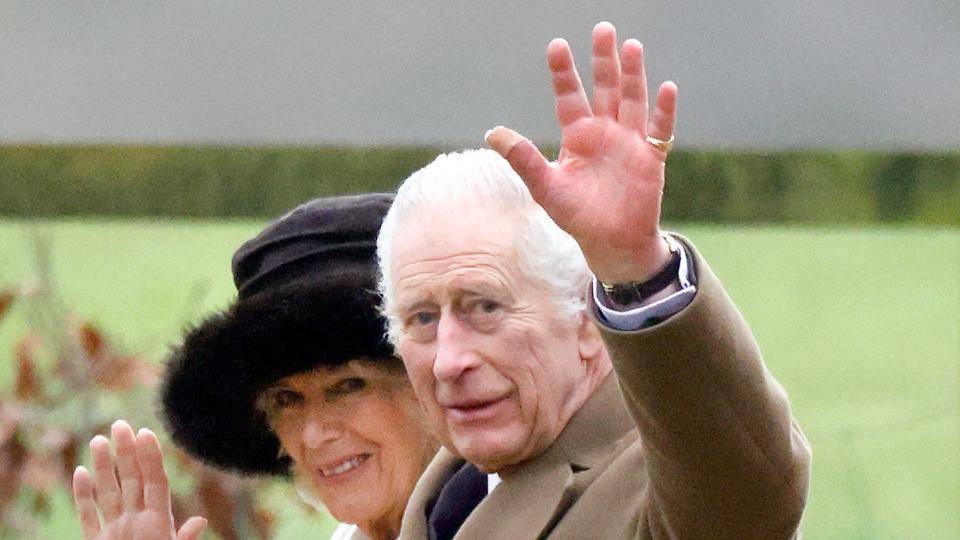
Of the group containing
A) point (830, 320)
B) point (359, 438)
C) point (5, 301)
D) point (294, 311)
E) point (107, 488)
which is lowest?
point (830, 320)

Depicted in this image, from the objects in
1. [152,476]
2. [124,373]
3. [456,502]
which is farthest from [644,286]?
[124,373]

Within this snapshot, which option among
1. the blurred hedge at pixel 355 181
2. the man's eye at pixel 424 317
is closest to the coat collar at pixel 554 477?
the man's eye at pixel 424 317

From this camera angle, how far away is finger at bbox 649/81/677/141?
177 cm

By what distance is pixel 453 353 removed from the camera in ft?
7.12

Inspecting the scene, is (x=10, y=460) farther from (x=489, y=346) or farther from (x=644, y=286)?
(x=644, y=286)

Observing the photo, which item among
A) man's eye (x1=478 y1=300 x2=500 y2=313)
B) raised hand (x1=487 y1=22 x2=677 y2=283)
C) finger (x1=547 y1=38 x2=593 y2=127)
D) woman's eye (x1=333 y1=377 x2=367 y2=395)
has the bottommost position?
woman's eye (x1=333 y1=377 x2=367 y2=395)

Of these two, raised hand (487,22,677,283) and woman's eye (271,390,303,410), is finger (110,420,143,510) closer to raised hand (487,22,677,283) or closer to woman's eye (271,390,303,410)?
woman's eye (271,390,303,410)

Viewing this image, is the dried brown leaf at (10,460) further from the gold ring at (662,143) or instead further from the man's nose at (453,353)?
the gold ring at (662,143)

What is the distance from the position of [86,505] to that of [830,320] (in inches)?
113

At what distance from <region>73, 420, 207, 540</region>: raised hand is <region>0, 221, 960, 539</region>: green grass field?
2221 millimetres

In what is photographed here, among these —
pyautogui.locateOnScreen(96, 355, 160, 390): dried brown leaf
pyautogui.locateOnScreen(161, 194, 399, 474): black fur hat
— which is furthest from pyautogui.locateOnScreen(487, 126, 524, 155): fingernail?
pyautogui.locateOnScreen(96, 355, 160, 390): dried brown leaf

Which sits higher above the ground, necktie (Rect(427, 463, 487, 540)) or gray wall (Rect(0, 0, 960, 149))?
gray wall (Rect(0, 0, 960, 149))

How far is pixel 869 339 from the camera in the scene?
4.78 metres

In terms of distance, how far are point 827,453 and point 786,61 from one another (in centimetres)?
125
